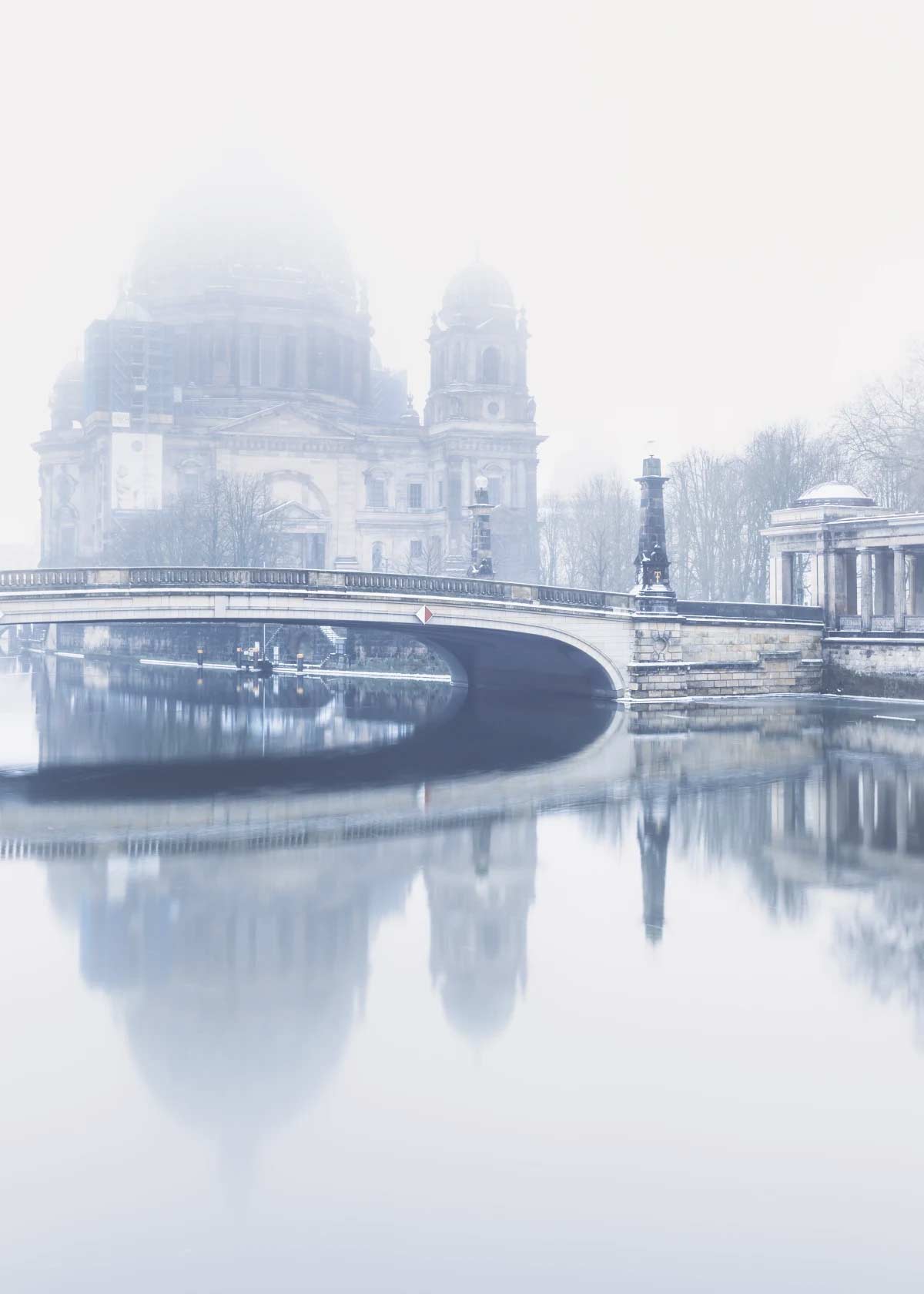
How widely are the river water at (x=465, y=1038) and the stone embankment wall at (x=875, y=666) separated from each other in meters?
17.4

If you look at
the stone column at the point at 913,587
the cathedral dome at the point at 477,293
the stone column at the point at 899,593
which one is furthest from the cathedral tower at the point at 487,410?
the stone column at the point at 899,593

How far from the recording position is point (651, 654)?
40719 mm

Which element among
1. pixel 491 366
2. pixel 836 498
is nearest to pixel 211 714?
pixel 836 498

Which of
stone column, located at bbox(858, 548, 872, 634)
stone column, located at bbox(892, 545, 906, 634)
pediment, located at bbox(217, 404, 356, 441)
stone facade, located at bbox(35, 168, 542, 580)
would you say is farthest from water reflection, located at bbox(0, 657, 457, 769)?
pediment, located at bbox(217, 404, 356, 441)

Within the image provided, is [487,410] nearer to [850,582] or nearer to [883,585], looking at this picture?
[883,585]

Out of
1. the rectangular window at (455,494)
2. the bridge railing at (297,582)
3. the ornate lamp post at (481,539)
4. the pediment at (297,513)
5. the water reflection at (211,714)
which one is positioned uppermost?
the rectangular window at (455,494)

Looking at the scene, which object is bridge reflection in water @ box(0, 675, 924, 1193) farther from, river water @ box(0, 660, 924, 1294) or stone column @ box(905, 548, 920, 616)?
stone column @ box(905, 548, 920, 616)

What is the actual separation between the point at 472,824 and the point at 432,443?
6934cm

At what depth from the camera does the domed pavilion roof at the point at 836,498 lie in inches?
1809

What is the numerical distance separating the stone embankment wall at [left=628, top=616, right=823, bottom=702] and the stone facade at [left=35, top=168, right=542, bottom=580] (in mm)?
40640

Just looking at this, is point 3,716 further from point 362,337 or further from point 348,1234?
point 362,337

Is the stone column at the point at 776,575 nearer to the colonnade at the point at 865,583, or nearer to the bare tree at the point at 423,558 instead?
the colonnade at the point at 865,583

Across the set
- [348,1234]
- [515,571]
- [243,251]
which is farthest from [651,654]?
[243,251]

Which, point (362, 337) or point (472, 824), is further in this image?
point (362, 337)
